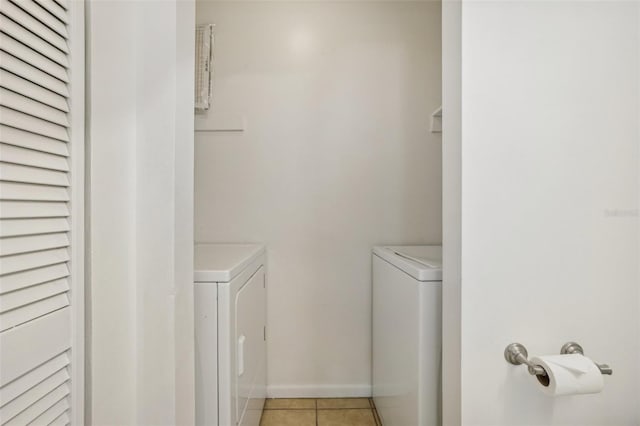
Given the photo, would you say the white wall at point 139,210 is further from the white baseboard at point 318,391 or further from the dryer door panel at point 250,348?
the white baseboard at point 318,391

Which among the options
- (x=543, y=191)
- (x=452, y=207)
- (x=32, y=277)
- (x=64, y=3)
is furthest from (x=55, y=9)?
(x=543, y=191)

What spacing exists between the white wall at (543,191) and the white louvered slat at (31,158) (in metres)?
0.88

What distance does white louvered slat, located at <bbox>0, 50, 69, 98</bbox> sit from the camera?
2.12ft

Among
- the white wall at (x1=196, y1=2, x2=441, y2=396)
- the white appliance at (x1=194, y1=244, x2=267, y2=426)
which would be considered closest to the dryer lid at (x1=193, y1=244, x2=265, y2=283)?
the white appliance at (x1=194, y1=244, x2=267, y2=426)

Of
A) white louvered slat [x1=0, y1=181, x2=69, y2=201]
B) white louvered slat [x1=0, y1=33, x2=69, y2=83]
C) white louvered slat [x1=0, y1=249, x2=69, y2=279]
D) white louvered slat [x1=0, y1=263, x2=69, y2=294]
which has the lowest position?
white louvered slat [x1=0, y1=263, x2=69, y2=294]

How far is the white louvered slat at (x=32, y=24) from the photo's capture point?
0.64m

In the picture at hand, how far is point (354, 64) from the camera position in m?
2.03

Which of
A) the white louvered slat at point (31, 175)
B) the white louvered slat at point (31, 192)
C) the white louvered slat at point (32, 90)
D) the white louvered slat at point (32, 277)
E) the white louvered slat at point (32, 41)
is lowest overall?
the white louvered slat at point (32, 277)

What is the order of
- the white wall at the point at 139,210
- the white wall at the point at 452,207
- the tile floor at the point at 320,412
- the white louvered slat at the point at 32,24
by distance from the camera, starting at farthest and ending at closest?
the tile floor at the point at 320,412
the white wall at the point at 452,207
the white wall at the point at 139,210
the white louvered slat at the point at 32,24

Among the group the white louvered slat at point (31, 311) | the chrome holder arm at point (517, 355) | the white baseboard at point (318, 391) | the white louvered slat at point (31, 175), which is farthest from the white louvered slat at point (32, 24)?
the white baseboard at point (318, 391)

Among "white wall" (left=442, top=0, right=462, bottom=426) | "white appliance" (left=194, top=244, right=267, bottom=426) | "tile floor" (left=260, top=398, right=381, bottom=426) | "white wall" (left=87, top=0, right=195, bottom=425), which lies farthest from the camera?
"tile floor" (left=260, top=398, right=381, bottom=426)

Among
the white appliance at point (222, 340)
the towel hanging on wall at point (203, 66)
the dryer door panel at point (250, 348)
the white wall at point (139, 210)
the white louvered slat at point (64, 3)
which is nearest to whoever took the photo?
the white louvered slat at point (64, 3)

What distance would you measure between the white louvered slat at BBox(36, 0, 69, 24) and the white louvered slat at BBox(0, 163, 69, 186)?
300 mm

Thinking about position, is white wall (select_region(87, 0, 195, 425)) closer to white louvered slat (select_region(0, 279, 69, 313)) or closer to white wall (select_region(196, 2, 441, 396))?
white louvered slat (select_region(0, 279, 69, 313))
